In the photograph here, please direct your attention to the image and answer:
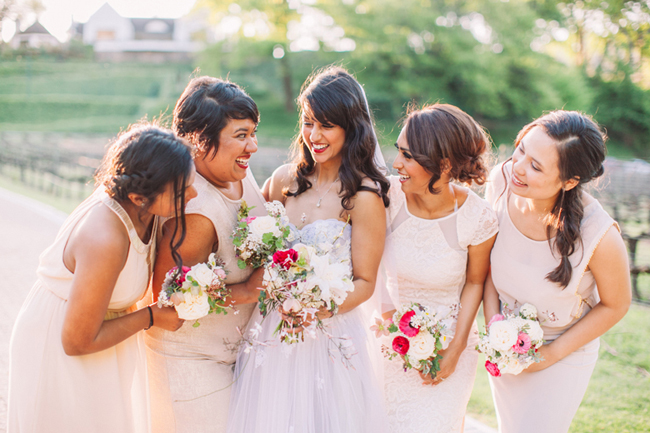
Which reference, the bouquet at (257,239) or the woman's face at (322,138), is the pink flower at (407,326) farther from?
the woman's face at (322,138)

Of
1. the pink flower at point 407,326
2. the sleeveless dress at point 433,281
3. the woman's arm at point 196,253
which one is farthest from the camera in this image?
the sleeveless dress at point 433,281

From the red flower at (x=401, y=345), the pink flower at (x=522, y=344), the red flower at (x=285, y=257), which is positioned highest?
the red flower at (x=285, y=257)

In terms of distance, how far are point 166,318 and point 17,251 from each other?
8933 millimetres

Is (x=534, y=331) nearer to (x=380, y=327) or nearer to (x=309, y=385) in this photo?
(x=380, y=327)

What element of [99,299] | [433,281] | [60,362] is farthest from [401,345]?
[60,362]

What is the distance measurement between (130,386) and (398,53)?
3925 cm

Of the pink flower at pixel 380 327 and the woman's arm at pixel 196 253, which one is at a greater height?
the woman's arm at pixel 196 253

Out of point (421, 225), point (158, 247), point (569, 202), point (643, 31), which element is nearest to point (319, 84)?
point (421, 225)

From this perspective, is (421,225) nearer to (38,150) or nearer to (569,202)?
(569,202)

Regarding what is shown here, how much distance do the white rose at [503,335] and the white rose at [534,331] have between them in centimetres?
9

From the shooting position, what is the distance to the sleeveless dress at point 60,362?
8.69ft

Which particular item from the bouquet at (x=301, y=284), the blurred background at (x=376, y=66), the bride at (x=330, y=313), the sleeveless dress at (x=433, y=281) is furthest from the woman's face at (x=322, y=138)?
the blurred background at (x=376, y=66)

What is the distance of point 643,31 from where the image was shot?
35.2m

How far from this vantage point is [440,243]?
350 cm
